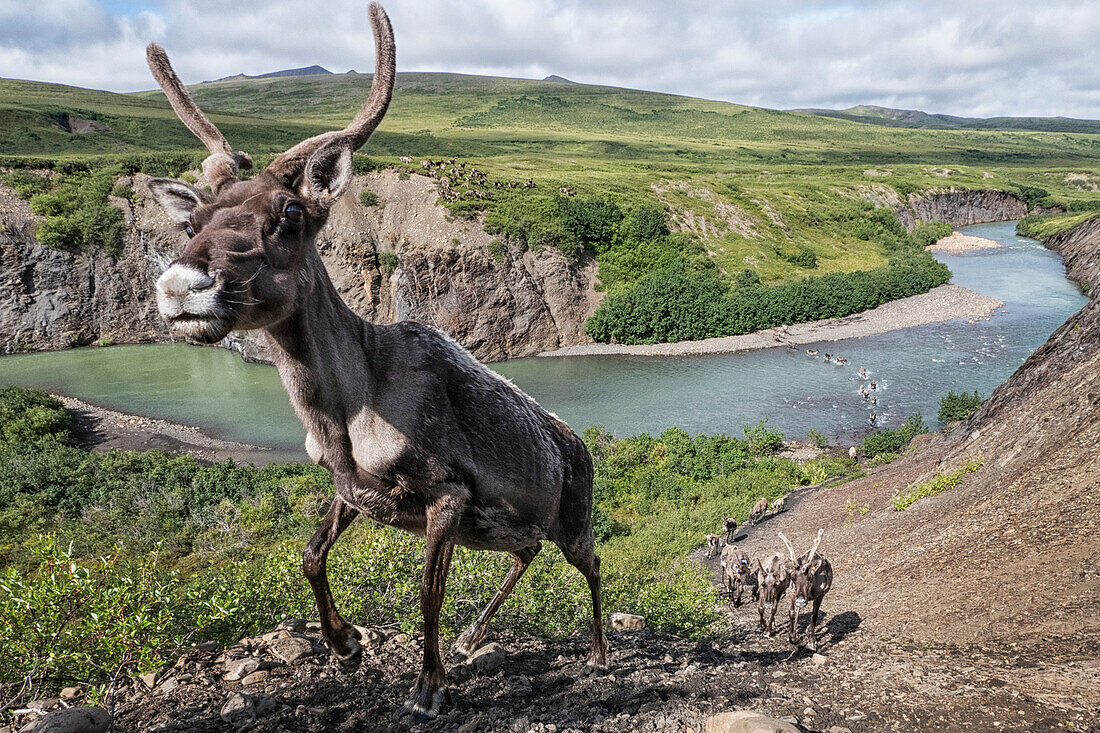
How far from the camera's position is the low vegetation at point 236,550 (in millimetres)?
5684

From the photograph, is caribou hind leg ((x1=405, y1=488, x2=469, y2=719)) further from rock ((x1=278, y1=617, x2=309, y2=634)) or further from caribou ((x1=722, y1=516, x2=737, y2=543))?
caribou ((x1=722, y1=516, x2=737, y2=543))

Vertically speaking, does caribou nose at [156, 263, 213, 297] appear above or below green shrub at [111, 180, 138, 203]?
below

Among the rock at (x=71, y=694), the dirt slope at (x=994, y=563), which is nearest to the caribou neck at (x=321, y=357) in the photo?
the rock at (x=71, y=694)

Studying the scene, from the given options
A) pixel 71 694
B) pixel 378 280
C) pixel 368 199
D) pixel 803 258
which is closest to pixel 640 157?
pixel 803 258

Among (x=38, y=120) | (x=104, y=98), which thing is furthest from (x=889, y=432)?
(x=104, y=98)

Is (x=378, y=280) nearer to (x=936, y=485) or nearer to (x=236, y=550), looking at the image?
(x=236, y=550)

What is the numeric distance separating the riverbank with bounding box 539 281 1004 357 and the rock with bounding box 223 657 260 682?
133 feet

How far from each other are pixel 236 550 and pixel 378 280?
97.6ft

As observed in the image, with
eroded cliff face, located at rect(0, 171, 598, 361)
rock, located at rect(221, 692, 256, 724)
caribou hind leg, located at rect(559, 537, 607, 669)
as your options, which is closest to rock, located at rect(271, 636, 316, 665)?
rock, located at rect(221, 692, 256, 724)

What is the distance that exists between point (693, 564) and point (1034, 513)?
7987 mm

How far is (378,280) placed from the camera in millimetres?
45500

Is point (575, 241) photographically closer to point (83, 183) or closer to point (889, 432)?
point (889, 432)

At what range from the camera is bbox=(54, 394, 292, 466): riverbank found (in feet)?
100

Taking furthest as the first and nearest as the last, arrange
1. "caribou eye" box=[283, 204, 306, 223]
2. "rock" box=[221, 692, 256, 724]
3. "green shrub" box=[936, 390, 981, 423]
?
"green shrub" box=[936, 390, 981, 423], "rock" box=[221, 692, 256, 724], "caribou eye" box=[283, 204, 306, 223]
